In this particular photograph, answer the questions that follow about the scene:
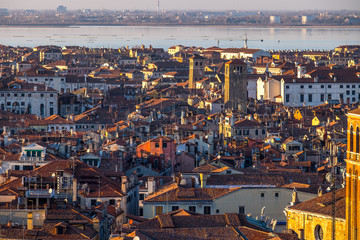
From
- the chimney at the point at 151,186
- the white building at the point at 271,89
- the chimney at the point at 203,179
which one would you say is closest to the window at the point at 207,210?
the chimney at the point at 203,179

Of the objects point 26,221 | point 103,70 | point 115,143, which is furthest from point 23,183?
point 103,70

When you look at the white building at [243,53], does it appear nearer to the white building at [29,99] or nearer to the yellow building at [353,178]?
the white building at [29,99]

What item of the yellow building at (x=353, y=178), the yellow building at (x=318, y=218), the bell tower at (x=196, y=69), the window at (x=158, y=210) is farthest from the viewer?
the bell tower at (x=196, y=69)

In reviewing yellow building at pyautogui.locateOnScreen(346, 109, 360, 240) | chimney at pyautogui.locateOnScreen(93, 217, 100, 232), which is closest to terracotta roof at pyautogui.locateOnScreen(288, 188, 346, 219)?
yellow building at pyautogui.locateOnScreen(346, 109, 360, 240)

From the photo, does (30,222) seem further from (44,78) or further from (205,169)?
(44,78)

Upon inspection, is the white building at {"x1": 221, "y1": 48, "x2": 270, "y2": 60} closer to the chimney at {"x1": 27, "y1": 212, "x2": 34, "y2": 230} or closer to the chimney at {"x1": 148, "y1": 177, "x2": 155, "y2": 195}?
the chimney at {"x1": 148, "y1": 177, "x2": 155, "y2": 195}

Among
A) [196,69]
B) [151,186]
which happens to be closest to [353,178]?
[151,186]

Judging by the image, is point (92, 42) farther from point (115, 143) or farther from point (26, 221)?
point (26, 221)
